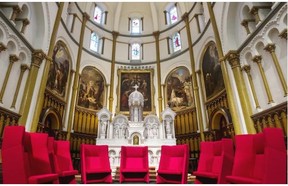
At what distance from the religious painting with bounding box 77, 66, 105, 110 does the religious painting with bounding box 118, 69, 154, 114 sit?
135 cm

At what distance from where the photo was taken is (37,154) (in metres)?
3.28

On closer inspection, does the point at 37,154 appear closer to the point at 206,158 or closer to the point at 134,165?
the point at 134,165

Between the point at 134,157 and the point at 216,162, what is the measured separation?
2.39 m

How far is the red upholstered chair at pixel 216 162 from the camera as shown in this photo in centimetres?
365

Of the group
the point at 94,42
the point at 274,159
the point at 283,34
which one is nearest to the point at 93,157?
the point at 274,159

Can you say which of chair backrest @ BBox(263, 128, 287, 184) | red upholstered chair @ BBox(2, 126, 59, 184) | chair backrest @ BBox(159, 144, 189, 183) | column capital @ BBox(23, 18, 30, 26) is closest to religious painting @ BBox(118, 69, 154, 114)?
column capital @ BBox(23, 18, 30, 26)

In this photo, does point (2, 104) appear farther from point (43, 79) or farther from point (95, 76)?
point (95, 76)

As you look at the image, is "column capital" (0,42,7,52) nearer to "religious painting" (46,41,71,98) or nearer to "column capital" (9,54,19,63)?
"column capital" (9,54,19,63)

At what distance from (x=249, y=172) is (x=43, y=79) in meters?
8.44

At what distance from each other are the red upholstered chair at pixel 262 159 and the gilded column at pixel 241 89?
4.47 metres

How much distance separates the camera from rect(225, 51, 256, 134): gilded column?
7242mm

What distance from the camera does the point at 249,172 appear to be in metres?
3.04

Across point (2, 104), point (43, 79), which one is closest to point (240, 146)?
point (2, 104)

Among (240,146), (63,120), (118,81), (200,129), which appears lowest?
(240,146)
